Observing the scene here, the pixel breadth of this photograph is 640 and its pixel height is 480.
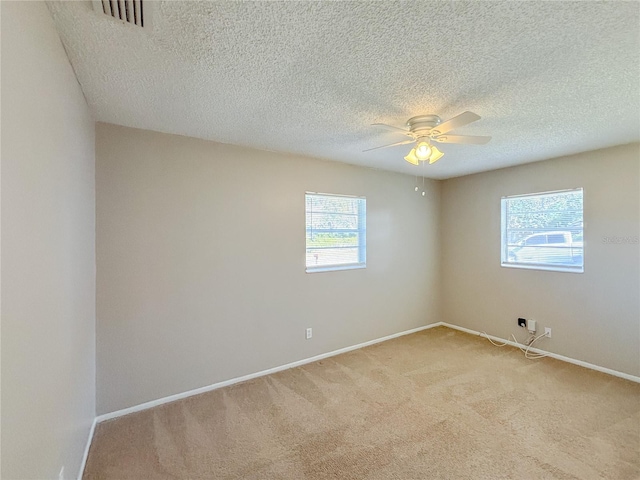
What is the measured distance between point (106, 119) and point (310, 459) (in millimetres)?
2836

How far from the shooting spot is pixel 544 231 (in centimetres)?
360

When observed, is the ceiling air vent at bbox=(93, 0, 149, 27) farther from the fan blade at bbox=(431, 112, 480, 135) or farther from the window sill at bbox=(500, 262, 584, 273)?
the window sill at bbox=(500, 262, 584, 273)

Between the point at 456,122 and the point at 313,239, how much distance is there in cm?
198

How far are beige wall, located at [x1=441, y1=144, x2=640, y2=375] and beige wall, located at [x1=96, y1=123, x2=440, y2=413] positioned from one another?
1.44 metres

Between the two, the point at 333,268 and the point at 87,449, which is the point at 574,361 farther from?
the point at 87,449

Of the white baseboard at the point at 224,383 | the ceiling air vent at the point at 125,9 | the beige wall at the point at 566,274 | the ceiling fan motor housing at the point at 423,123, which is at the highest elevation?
the ceiling air vent at the point at 125,9

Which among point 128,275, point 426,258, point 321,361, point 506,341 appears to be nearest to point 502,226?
point 426,258

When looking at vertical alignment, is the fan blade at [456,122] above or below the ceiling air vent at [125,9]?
below

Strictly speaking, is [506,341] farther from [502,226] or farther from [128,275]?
[128,275]

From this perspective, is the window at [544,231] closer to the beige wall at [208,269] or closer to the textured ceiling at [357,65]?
the textured ceiling at [357,65]

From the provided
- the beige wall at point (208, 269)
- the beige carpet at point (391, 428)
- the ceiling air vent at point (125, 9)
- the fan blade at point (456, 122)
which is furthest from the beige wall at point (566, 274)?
the ceiling air vent at point (125, 9)

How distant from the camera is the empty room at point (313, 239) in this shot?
121 cm

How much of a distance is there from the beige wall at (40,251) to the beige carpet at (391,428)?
24.2 inches

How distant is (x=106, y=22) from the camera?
4.11 feet
